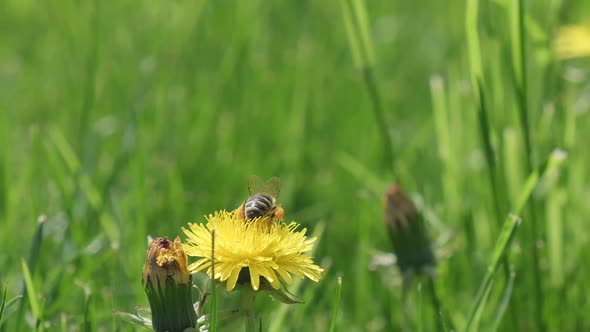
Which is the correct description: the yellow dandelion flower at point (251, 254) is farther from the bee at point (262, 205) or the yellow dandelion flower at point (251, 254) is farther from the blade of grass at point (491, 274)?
the blade of grass at point (491, 274)

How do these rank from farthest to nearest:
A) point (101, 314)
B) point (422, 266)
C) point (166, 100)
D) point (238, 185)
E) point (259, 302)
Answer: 1. point (166, 100)
2. point (238, 185)
3. point (259, 302)
4. point (422, 266)
5. point (101, 314)

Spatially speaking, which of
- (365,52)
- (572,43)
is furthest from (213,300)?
(572,43)

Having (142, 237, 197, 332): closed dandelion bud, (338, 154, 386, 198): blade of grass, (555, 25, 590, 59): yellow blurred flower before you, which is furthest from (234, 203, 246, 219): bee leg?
(555, 25, 590, 59): yellow blurred flower

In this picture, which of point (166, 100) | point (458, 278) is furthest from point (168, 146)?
point (458, 278)

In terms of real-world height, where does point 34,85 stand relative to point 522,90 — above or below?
above

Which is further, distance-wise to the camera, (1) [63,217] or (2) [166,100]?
(2) [166,100]

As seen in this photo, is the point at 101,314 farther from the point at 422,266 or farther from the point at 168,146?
the point at 168,146

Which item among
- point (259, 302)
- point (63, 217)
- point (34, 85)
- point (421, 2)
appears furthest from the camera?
point (421, 2)

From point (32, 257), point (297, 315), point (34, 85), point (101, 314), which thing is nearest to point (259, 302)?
point (297, 315)

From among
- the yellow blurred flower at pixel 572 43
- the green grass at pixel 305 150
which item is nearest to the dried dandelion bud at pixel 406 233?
the green grass at pixel 305 150

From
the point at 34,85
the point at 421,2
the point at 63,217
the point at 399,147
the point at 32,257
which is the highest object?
the point at 421,2
